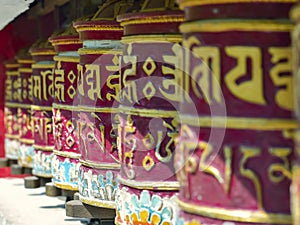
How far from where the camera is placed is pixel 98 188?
579 cm

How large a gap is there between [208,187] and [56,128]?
388cm

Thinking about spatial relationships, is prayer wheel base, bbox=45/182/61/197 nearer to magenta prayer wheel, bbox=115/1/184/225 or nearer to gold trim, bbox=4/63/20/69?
gold trim, bbox=4/63/20/69

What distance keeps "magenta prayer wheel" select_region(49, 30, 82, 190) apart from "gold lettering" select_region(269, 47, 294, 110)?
3580mm

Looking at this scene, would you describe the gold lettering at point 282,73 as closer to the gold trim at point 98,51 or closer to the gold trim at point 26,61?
the gold trim at point 98,51

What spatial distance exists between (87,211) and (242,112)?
9.88ft

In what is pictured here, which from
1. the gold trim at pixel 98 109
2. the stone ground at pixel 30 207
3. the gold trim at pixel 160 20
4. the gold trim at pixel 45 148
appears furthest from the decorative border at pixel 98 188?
the gold trim at pixel 45 148

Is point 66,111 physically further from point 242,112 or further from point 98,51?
point 242,112

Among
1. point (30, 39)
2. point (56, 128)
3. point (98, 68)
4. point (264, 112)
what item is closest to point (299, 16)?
point (264, 112)

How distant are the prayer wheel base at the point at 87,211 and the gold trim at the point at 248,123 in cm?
275

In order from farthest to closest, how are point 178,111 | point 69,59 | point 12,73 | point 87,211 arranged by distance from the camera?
point 12,73
point 69,59
point 87,211
point 178,111

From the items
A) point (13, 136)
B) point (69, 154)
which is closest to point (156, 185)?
point (69, 154)

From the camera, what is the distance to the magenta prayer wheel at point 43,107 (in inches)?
307

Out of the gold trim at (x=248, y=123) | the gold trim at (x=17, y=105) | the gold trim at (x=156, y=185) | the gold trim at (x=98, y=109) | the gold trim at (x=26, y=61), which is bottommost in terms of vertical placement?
the gold trim at (x=156, y=185)

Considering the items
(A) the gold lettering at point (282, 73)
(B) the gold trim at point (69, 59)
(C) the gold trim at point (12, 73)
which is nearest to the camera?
(A) the gold lettering at point (282, 73)
